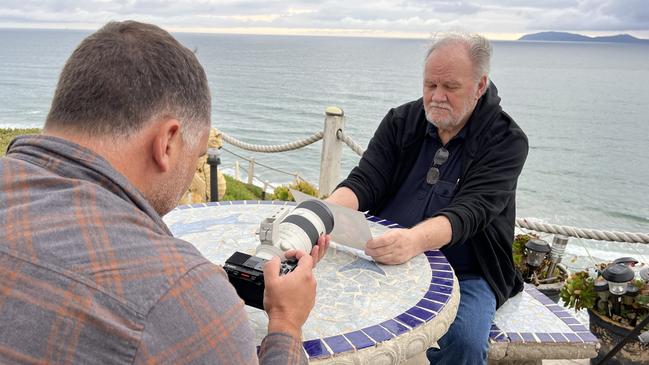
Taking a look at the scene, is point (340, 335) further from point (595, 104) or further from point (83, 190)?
point (595, 104)

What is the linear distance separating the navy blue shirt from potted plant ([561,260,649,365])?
4.07ft

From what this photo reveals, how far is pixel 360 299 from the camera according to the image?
197 centimetres

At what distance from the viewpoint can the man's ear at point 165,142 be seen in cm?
104

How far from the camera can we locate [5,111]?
45.7m

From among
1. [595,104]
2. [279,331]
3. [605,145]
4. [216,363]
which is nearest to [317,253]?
[279,331]

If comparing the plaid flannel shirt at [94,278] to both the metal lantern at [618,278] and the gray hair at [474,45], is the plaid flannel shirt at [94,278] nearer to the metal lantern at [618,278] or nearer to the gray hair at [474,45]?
the gray hair at [474,45]

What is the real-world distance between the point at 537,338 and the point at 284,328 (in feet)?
5.64

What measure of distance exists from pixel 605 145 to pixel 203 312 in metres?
49.7

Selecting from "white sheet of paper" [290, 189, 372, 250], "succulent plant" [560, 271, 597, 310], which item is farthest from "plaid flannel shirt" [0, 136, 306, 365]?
"succulent plant" [560, 271, 597, 310]

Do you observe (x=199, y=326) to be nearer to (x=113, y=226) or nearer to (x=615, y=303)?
A: (x=113, y=226)

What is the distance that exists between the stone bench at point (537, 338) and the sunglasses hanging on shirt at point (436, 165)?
0.74 meters

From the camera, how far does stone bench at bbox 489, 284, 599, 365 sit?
8.41 feet

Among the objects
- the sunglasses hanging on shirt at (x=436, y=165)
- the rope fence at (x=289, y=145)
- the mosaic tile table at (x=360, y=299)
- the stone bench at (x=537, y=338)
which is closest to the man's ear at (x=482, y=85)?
the sunglasses hanging on shirt at (x=436, y=165)

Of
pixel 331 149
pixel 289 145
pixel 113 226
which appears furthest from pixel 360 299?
pixel 289 145
